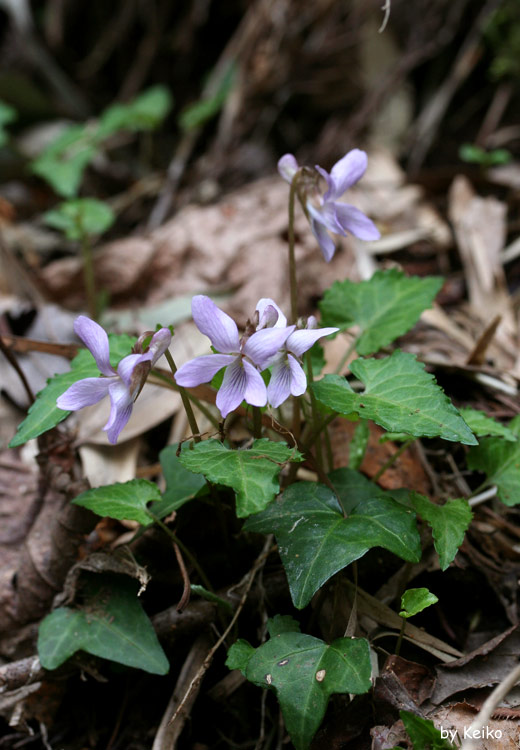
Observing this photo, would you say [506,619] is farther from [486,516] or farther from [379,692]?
[379,692]

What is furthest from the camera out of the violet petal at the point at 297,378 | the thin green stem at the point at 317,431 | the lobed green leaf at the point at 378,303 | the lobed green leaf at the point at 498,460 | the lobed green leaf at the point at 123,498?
the lobed green leaf at the point at 378,303

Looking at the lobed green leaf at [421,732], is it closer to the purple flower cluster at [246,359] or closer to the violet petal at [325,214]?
the purple flower cluster at [246,359]

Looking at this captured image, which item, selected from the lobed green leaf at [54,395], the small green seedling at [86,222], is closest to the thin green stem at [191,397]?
the lobed green leaf at [54,395]

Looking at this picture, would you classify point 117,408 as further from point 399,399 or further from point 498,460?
point 498,460

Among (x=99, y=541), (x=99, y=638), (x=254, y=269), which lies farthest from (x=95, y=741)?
(x=254, y=269)

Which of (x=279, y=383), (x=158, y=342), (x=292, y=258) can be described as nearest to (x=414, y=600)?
(x=279, y=383)

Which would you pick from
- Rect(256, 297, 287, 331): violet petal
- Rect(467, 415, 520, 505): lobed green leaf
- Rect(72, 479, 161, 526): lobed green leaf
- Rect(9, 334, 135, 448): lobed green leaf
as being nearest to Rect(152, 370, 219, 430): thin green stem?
Rect(9, 334, 135, 448): lobed green leaf
